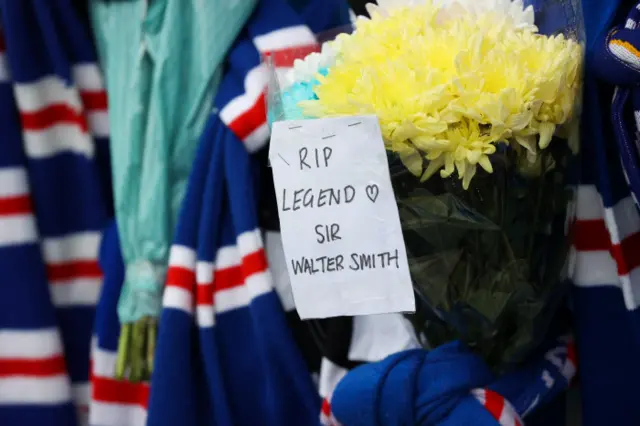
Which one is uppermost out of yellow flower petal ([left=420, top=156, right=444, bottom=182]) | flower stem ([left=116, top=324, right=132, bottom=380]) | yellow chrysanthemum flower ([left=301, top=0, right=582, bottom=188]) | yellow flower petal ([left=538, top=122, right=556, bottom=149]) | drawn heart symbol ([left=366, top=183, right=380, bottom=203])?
yellow chrysanthemum flower ([left=301, top=0, right=582, bottom=188])

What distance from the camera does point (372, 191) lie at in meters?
0.51

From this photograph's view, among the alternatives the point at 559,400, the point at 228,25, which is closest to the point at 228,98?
the point at 228,25

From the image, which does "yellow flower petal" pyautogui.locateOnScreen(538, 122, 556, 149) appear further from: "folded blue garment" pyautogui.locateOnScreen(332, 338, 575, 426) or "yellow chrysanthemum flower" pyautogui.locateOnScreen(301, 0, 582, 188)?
"folded blue garment" pyautogui.locateOnScreen(332, 338, 575, 426)

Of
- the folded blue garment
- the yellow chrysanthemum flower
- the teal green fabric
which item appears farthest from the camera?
the teal green fabric

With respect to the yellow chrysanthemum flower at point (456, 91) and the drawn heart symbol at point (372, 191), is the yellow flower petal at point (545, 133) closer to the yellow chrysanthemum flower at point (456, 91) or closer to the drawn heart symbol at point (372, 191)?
the yellow chrysanthemum flower at point (456, 91)

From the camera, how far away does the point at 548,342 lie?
714 millimetres

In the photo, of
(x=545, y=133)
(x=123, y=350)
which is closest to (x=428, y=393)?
(x=545, y=133)

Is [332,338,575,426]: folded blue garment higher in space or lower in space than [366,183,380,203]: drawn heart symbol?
lower

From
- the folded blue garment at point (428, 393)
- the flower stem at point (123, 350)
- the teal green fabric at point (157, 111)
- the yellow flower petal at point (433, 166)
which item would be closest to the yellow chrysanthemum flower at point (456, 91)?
the yellow flower petal at point (433, 166)

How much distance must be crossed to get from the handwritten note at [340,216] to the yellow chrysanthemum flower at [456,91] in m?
0.03

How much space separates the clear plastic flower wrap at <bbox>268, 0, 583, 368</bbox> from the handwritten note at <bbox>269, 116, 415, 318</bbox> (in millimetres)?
27

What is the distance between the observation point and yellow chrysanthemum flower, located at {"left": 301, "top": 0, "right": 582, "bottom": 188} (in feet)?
1.62

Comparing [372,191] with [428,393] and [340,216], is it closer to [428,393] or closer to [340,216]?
[340,216]

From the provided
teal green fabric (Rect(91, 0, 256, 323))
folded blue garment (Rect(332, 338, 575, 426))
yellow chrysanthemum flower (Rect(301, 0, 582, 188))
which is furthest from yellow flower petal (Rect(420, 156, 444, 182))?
teal green fabric (Rect(91, 0, 256, 323))
